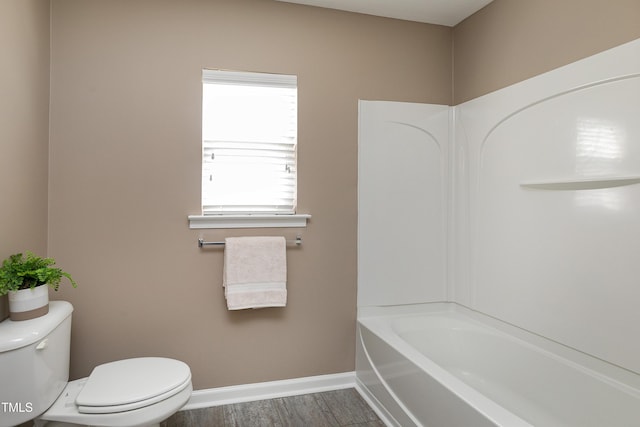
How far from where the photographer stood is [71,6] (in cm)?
210

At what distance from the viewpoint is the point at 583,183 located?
182 centimetres

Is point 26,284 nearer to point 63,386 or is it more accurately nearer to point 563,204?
point 63,386

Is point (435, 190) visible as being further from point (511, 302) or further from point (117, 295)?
point (117, 295)

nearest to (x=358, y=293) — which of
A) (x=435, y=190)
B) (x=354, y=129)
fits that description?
(x=435, y=190)

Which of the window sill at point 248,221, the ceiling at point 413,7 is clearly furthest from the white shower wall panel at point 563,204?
the window sill at point 248,221

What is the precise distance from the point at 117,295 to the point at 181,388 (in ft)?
2.48

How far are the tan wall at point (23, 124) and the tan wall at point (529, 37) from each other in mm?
2467

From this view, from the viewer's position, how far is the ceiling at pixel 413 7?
2.41 meters

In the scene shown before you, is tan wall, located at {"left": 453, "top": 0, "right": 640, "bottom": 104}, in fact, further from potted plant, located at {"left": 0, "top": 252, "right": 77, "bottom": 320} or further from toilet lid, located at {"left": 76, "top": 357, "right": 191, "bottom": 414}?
potted plant, located at {"left": 0, "top": 252, "right": 77, "bottom": 320}

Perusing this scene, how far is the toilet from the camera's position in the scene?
4.86ft

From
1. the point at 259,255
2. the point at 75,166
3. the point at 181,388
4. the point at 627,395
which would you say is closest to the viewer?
the point at 627,395

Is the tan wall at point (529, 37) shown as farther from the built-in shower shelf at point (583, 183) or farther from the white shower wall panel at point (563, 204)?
the built-in shower shelf at point (583, 183)

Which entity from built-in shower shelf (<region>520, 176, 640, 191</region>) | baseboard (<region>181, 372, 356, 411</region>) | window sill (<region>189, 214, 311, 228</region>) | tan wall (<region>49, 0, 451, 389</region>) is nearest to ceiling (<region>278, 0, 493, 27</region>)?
tan wall (<region>49, 0, 451, 389</region>)

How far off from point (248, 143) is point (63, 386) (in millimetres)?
1538
